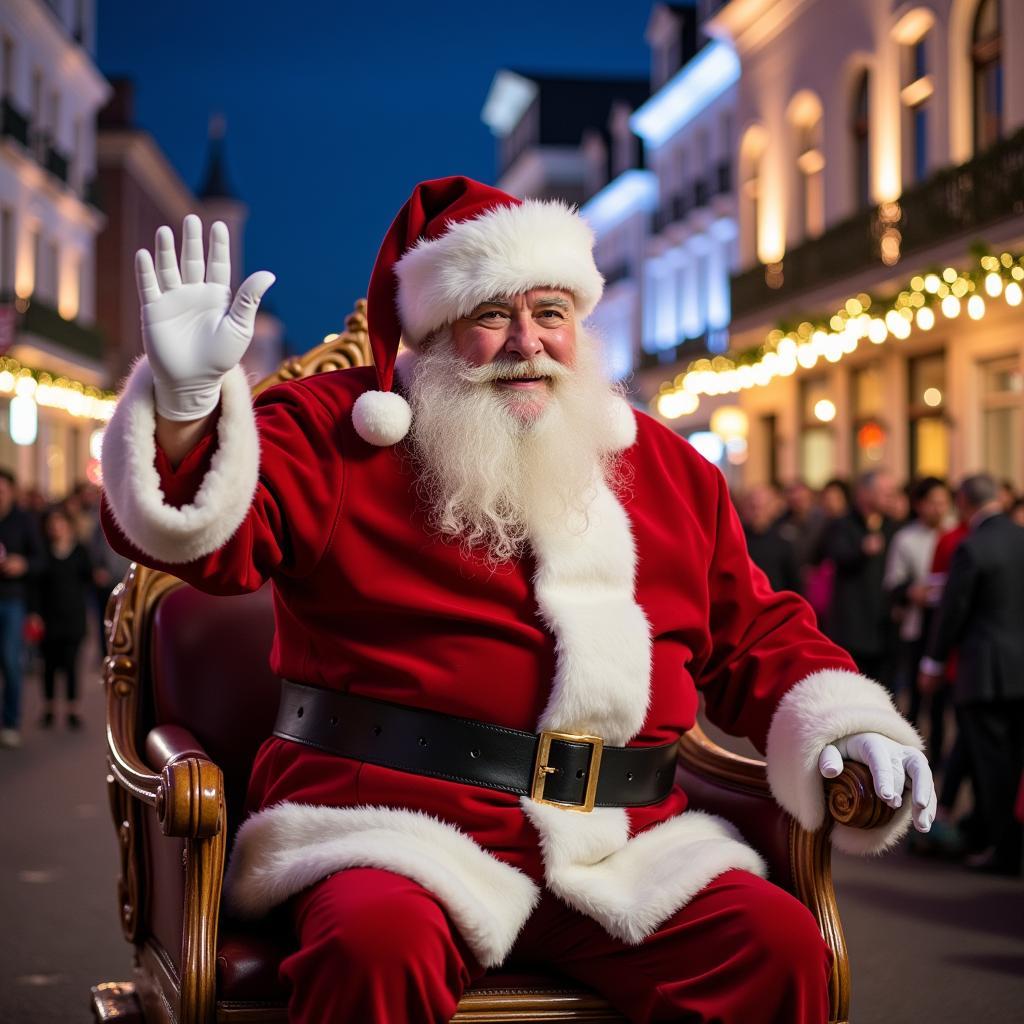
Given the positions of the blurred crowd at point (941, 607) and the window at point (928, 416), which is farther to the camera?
the window at point (928, 416)

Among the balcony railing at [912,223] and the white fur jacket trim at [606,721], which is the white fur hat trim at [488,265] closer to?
the white fur jacket trim at [606,721]

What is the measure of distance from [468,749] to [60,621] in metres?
8.48

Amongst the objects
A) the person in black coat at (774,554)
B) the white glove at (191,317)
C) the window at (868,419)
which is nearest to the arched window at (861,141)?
the window at (868,419)

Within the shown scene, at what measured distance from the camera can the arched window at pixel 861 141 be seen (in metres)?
22.1

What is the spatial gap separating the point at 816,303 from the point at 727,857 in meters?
20.6

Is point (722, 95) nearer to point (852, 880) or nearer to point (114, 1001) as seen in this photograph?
point (852, 880)

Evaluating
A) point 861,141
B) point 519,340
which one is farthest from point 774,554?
point 861,141

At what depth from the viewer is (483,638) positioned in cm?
286

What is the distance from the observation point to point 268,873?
2713 mm

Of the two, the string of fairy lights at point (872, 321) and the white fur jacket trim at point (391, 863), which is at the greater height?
the string of fairy lights at point (872, 321)

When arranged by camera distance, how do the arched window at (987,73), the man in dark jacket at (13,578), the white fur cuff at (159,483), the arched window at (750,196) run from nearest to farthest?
the white fur cuff at (159,483) → the man in dark jacket at (13,578) → the arched window at (987,73) → the arched window at (750,196)

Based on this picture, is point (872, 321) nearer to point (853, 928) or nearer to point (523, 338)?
point (853, 928)

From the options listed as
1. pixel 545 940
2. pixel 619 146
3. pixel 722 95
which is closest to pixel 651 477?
pixel 545 940

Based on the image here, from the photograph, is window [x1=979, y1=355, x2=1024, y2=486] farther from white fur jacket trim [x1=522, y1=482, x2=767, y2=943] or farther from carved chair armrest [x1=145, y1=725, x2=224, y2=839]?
carved chair armrest [x1=145, y1=725, x2=224, y2=839]
